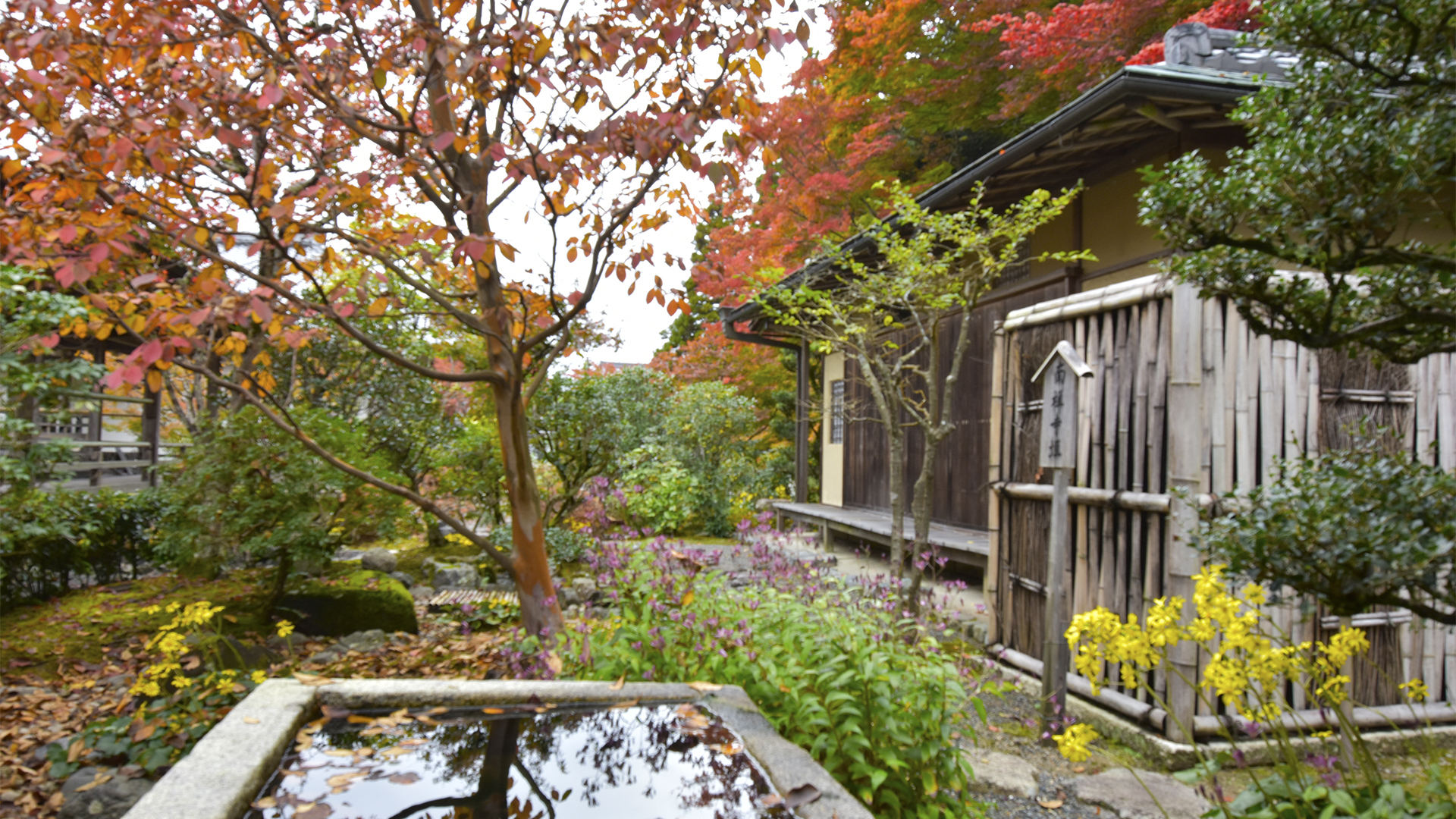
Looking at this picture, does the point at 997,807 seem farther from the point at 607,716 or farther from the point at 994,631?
the point at 994,631

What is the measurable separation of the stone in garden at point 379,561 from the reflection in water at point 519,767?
20.8 feet

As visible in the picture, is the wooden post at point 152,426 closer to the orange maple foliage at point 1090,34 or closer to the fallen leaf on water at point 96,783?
the fallen leaf on water at point 96,783

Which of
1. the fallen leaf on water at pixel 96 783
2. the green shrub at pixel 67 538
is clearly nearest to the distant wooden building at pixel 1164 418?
the fallen leaf on water at pixel 96 783

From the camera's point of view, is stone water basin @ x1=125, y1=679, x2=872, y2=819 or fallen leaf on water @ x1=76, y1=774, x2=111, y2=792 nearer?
stone water basin @ x1=125, y1=679, x2=872, y2=819

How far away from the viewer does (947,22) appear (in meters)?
11.5

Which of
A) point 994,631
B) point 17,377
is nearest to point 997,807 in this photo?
point 994,631

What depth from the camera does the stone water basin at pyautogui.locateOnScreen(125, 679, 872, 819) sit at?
187 cm

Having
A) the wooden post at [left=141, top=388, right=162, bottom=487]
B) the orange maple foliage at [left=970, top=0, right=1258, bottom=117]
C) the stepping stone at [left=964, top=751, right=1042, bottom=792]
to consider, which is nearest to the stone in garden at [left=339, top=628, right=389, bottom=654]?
the stepping stone at [left=964, top=751, right=1042, bottom=792]

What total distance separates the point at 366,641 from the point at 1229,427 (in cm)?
522

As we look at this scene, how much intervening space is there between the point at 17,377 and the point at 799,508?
27.8 feet

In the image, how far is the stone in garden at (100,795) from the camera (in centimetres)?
304

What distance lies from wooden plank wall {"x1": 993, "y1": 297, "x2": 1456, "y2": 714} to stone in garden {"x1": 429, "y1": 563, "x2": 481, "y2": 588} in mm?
5590

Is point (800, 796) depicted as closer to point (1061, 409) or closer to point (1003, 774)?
point (1003, 774)

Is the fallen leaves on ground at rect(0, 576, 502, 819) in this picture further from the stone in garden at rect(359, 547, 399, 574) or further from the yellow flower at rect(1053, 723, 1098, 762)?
the yellow flower at rect(1053, 723, 1098, 762)
